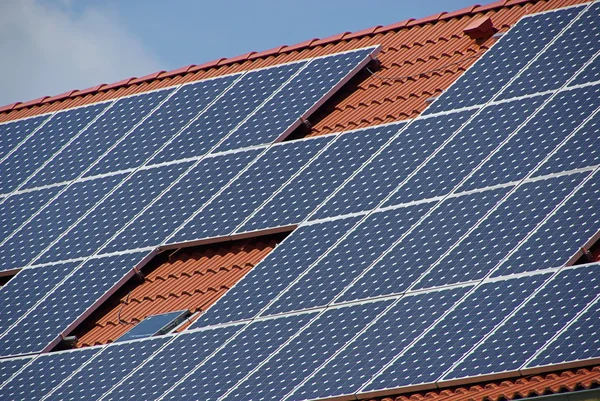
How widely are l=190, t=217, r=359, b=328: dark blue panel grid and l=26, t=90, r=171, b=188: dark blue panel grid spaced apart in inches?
206

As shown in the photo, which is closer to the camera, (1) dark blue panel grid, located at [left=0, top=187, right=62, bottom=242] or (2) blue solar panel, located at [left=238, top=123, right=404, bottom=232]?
(2) blue solar panel, located at [left=238, top=123, right=404, bottom=232]

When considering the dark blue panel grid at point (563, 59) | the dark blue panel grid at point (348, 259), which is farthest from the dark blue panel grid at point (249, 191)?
the dark blue panel grid at point (563, 59)

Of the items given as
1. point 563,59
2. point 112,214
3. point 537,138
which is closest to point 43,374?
point 112,214

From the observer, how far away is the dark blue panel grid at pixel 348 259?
21797 mm

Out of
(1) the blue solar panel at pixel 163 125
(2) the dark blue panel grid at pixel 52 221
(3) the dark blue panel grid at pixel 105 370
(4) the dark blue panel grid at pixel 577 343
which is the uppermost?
(1) the blue solar panel at pixel 163 125

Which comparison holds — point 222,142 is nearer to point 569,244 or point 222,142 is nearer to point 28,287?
point 28,287

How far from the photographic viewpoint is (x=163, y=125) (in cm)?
2614

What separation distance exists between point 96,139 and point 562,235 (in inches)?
408

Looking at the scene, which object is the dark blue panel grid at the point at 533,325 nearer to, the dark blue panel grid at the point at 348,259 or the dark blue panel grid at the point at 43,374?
the dark blue panel grid at the point at 348,259

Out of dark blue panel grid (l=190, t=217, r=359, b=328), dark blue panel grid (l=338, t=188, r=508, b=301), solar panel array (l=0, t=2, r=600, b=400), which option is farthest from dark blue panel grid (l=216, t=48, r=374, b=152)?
dark blue panel grid (l=338, t=188, r=508, b=301)

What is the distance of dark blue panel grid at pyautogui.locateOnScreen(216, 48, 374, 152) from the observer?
25.0 m

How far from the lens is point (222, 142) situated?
25.1m

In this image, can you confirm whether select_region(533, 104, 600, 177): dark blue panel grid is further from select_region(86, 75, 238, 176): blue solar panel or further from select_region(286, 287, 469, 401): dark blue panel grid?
select_region(86, 75, 238, 176): blue solar panel

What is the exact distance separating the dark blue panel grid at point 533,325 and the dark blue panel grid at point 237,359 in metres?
3.09
